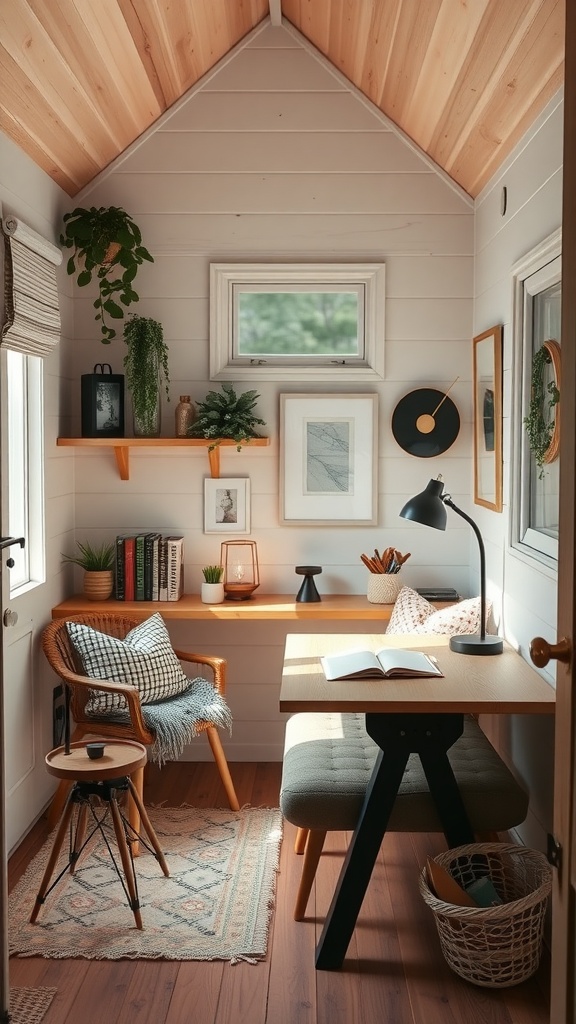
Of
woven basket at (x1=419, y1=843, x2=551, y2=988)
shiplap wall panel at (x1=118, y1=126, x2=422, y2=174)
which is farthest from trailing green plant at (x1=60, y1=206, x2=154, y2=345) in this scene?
woven basket at (x1=419, y1=843, x2=551, y2=988)

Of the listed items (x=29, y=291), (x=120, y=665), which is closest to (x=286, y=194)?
(x=29, y=291)

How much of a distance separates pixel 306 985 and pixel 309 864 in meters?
0.35

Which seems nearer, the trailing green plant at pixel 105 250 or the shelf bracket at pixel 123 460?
the trailing green plant at pixel 105 250

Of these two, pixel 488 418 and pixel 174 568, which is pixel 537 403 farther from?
pixel 174 568

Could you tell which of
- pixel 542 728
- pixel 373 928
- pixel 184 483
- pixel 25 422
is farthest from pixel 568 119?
pixel 184 483

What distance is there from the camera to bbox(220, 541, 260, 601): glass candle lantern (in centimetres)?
411

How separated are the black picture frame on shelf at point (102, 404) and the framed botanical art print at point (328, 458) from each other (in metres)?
0.70

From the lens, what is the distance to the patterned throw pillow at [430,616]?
3506 mm

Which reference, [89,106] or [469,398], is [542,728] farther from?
[89,106]

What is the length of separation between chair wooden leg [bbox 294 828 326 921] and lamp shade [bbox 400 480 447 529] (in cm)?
102

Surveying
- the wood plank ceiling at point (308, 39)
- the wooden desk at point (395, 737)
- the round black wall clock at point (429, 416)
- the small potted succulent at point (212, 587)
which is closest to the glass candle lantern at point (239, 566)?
the small potted succulent at point (212, 587)

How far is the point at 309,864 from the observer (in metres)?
2.85

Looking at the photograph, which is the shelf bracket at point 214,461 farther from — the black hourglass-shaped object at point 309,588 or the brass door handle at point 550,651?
the brass door handle at point 550,651

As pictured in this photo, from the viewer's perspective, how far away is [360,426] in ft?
13.8
